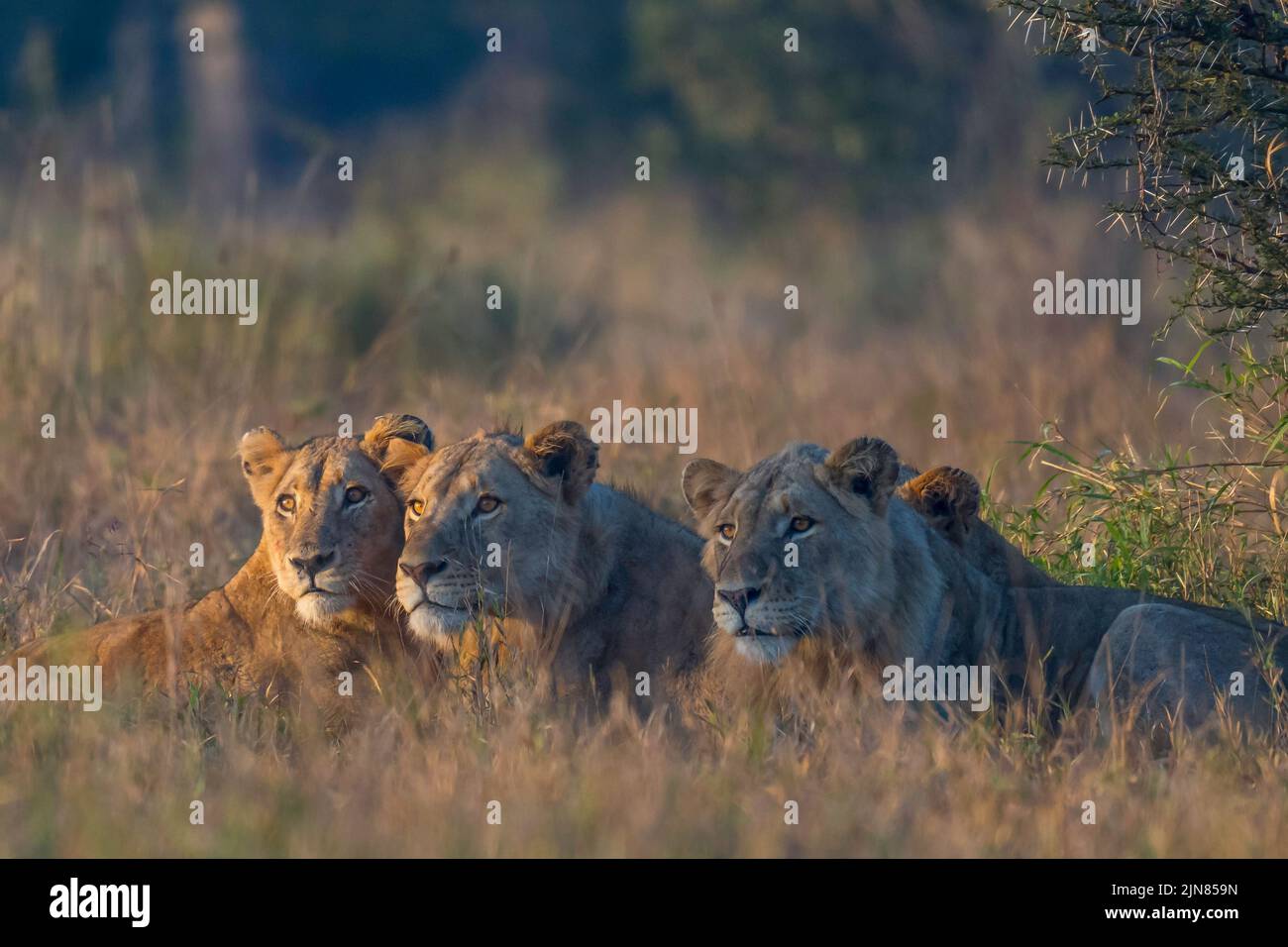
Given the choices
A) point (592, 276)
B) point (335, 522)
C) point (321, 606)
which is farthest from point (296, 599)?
point (592, 276)

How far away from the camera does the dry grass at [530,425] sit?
5438mm

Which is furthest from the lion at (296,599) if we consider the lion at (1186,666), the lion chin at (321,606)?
the lion at (1186,666)

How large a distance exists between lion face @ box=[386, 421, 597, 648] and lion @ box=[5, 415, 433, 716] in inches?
9.5

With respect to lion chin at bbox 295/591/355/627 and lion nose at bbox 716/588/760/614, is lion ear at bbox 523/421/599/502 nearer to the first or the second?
lion chin at bbox 295/591/355/627

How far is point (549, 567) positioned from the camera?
7250 mm

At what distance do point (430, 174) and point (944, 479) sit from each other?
20.3 metres

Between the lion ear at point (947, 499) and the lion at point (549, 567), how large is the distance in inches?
40.9

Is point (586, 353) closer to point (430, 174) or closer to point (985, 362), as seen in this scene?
point (985, 362)

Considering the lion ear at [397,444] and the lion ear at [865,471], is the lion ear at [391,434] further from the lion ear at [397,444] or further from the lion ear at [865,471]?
the lion ear at [865,471]

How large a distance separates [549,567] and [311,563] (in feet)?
2.97

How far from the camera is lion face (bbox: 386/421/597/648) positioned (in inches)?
273

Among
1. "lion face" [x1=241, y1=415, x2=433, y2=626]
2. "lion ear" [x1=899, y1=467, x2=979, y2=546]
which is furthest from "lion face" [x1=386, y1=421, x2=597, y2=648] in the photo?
"lion ear" [x1=899, y1=467, x2=979, y2=546]

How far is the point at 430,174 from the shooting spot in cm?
2727
